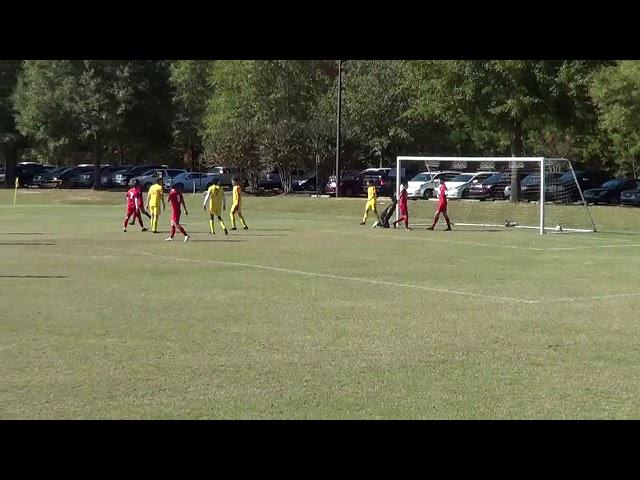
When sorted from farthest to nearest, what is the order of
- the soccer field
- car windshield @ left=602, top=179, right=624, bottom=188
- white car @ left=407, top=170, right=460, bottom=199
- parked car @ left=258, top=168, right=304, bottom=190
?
parked car @ left=258, top=168, right=304, bottom=190 < white car @ left=407, top=170, right=460, bottom=199 < car windshield @ left=602, top=179, right=624, bottom=188 < the soccer field

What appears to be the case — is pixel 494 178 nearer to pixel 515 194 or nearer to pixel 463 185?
pixel 463 185

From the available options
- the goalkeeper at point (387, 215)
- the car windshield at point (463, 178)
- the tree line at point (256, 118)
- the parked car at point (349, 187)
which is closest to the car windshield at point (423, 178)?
the car windshield at point (463, 178)

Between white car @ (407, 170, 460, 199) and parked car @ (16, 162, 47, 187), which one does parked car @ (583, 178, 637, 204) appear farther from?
parked car @ (16, 162, 47, 187)

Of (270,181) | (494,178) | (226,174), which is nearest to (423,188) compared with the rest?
(494,178)

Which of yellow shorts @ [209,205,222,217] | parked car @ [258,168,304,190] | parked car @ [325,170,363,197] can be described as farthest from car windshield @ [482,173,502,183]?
yellow shorts @ [209,205,222,217]

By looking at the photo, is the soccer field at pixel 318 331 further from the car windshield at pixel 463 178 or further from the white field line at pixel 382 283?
the car windshield at pixel 463 178

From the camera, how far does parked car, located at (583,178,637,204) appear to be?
5178cm

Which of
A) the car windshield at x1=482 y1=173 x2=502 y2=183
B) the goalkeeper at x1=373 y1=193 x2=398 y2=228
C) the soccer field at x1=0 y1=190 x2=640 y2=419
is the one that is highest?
the car windshield at x1=482 y1=173 x2=502 y2=183

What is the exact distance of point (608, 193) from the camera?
51.9 metres

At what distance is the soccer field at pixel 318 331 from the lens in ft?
30.3

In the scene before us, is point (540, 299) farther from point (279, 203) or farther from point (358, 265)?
point (279, 203)

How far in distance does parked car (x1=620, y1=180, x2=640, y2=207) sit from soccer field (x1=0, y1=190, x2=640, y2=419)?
73.3 ft
